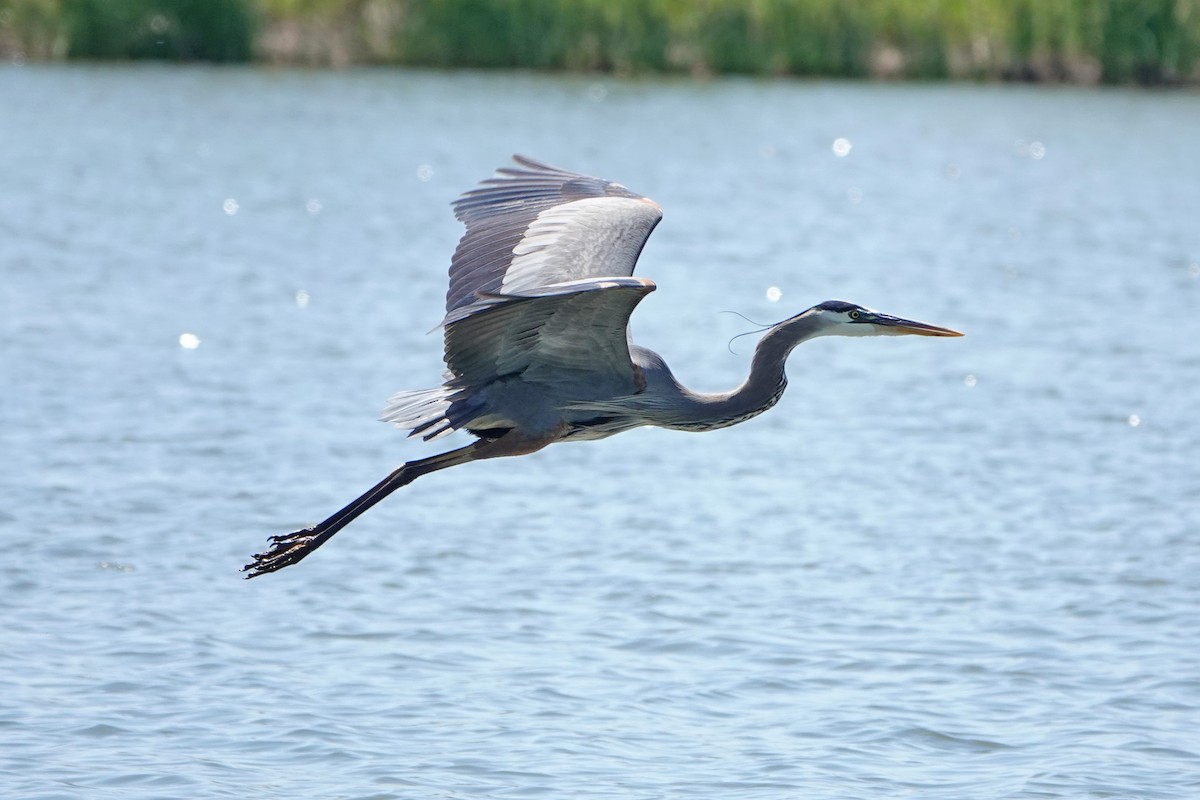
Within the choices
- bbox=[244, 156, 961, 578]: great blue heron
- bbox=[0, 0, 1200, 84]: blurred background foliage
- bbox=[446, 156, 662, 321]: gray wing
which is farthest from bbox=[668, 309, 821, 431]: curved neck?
bbox=[0, 0, 1200, 84]: blurred background foliage

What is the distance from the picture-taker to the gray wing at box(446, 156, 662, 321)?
6.16 m

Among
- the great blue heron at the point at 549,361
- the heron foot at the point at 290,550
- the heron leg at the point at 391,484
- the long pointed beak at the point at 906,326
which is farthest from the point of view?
the long pointed beak at the point at 906,326

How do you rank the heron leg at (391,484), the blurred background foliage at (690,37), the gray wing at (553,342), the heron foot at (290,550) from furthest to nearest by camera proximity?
1. the blurred background foliage at (690,37)
2. the heron foot at (290,550)
3. the heron leg at (391,484)
4. the gray wing at (553,342)

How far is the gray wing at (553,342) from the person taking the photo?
18.2 ft

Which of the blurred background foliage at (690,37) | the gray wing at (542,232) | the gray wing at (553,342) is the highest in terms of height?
the blurred background foliage at (690,37)

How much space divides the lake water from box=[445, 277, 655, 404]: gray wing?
1.48m

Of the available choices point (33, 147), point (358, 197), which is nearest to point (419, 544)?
point (358, 197)

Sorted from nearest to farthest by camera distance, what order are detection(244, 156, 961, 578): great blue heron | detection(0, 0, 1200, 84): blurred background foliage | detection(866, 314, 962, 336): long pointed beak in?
detection(244, 156, 961, 578): great blue heron → detection(866, 314, 962, 336): long pointed beak → detection(0, 0, 1200, 84): blurred background foliage

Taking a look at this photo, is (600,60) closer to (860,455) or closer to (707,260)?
(707,260)

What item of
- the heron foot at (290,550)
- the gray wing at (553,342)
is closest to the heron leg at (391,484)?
the heron foot at (290,550)

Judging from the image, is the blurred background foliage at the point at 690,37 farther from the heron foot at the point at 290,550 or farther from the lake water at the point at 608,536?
the heron foot at the point at 290,550

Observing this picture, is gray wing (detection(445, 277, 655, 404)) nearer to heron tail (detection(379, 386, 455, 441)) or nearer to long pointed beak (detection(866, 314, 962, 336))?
heron tail (detection(379, 386, 455, 441))

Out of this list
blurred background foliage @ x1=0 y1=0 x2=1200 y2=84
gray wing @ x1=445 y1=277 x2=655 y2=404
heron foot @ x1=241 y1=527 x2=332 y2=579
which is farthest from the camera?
blurred background foliage @ x1=0 y1=0 x2=1200 y2=84

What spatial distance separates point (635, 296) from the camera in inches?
215
